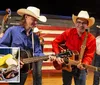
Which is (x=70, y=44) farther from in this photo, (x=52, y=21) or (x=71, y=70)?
(x=52, y=21)

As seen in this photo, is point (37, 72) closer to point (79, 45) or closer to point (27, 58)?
point (79, 45)

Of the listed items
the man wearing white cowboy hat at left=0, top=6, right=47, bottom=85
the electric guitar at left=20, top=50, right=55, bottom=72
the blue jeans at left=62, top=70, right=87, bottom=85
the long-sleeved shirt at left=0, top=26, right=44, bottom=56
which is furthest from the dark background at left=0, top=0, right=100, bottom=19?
the electric guitar at left=20, top=50, right=55, bottom=72

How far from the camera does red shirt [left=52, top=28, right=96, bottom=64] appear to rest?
4.20 m

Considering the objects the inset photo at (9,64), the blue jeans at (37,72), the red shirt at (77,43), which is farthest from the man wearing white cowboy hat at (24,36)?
the blue jeans at (37,72)

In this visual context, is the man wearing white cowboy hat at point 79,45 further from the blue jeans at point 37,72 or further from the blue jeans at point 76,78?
the blue jeans at point 37,72

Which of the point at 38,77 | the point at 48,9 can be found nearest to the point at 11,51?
the point at 38,77

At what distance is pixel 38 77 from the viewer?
208 inches

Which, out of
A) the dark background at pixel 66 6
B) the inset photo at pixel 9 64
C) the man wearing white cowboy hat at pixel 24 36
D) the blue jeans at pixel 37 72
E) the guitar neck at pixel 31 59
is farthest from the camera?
the dark background at pixel 66 6

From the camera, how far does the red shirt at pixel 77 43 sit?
420cm

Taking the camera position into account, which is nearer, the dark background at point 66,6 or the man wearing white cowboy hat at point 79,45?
the man wearing white cowboy hat at point 79,45

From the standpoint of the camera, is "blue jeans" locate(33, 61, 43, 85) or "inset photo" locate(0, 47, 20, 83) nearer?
"inset photo" locate(0, 47, 20, 83)

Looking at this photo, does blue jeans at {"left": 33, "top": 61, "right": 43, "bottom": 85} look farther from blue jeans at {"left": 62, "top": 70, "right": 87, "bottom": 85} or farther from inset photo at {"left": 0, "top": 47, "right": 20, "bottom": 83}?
inset photo at {"left": 0, "top": 47, "right": 20, "bottom": 83}

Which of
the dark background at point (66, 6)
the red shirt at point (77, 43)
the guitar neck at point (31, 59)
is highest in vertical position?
the dark background at point (66, 6)

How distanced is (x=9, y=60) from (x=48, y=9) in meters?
8.12
